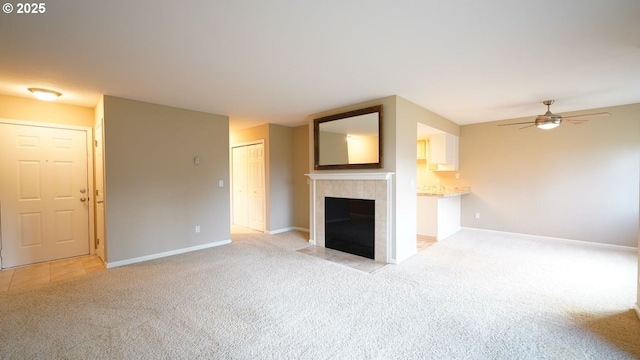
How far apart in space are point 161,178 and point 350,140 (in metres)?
3.16

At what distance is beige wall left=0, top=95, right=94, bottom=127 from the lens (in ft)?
12.4

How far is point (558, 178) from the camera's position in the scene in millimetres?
5148

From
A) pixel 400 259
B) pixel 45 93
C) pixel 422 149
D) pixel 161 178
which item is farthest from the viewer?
pixel 422 149

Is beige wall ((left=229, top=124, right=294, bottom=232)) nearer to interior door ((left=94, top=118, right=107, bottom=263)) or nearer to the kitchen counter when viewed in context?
interior door ((left=94, top=118, right=107, bottom=263))

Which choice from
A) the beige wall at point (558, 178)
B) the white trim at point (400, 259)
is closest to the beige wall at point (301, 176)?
the white trim at point (400, 259)

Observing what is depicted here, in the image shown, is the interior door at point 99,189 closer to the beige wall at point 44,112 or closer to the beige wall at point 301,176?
the beige wall at point 44,112

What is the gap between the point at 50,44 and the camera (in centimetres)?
231

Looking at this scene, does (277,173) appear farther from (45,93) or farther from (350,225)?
(45,93)

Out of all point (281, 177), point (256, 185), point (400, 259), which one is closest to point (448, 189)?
point (400, 259)

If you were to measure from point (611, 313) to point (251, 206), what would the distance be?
19.8ft

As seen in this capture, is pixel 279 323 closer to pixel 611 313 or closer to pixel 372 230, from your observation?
pixel 372 230

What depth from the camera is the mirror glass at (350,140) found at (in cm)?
411

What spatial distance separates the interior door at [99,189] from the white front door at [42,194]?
0.62 feet

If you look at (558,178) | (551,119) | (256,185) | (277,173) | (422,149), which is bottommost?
(256,185)
